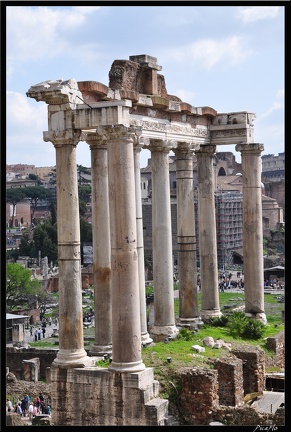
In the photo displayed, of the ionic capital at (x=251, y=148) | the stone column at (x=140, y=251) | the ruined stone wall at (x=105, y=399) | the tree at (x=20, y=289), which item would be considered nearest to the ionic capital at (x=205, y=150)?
the ionic capital at (x=251, y=148)

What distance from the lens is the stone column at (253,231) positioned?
2095 centimetres

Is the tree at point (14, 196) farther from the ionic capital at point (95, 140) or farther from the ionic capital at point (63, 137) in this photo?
the ionic capital at point (63, 137)

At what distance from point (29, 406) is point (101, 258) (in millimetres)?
8714

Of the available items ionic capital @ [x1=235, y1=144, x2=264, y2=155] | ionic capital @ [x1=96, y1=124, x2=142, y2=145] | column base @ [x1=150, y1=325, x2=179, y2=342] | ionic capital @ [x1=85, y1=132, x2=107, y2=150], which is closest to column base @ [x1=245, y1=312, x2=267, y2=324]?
column base @ [x1=150, y1=325, x2=179, y2=342]

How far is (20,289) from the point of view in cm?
5372

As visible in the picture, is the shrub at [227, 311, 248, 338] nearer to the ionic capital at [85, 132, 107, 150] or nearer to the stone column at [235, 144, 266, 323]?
the stone column at [235, 144, 266, 323]

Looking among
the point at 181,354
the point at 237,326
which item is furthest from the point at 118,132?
the point at 237,326

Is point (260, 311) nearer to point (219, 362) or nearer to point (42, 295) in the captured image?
point (219, 362)

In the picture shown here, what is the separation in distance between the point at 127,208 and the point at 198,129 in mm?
6743

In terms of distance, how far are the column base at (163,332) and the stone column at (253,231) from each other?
2.90 meters

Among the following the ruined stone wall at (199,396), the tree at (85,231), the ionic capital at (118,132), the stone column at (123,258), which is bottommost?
the ruined stone wall at (199,396)

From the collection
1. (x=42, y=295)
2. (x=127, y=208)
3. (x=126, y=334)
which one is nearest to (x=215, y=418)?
(x=126, y=334)

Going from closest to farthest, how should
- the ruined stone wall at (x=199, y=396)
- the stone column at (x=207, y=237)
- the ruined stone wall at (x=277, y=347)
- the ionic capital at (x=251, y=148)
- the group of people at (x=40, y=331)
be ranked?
the ruined stone wall at (x=199, y=396)
the ruined stone wall at (x=277, y=347)
the ionic capital at (x=251, y=148)
the stone column at (x=207, y=237)
the group of people at (x=40, y=331)

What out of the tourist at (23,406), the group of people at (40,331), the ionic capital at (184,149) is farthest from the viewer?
the group of people at (40,331)
